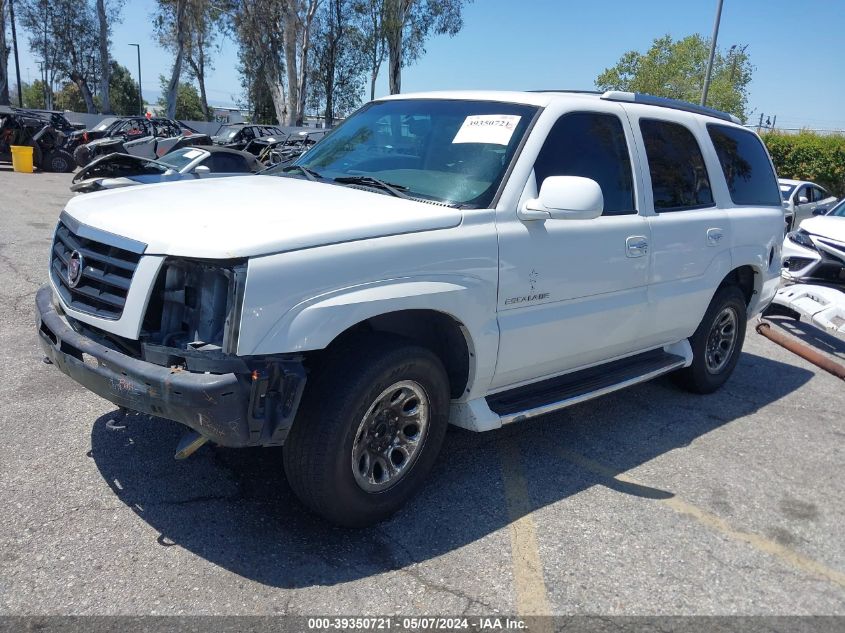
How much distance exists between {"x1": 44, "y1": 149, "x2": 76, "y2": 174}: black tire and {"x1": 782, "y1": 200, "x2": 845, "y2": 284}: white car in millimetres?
21173

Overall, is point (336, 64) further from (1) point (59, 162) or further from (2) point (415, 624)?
(2) point (415, 624)

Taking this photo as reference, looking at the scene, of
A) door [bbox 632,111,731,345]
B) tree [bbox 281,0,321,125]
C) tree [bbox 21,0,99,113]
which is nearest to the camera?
door [bbox 632,111,731,345]

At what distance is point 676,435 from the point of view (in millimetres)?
4867

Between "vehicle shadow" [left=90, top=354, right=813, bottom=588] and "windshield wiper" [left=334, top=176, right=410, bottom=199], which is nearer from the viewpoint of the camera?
"vehicle shadow" [left=90, top=354, right=813, bottom=588]

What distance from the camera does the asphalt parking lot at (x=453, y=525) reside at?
2957 mm

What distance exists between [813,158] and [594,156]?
82.3ft

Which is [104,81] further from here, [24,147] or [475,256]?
[475,256]

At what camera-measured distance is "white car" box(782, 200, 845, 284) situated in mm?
8000

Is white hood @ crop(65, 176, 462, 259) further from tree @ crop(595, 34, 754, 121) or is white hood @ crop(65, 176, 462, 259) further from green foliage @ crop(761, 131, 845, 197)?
tree @ crop(595, 34, 754, 121)

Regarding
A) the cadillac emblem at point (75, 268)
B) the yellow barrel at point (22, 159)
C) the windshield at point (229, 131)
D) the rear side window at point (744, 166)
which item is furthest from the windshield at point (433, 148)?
the windshield at point (229, 131)

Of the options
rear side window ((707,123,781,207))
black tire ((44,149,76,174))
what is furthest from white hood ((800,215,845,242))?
black tire ((44,149,76,174))

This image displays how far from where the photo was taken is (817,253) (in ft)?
26.9

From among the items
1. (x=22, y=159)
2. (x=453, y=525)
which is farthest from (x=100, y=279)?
(x=22, y=159)

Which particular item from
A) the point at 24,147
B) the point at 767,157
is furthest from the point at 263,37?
the point at 767,157
